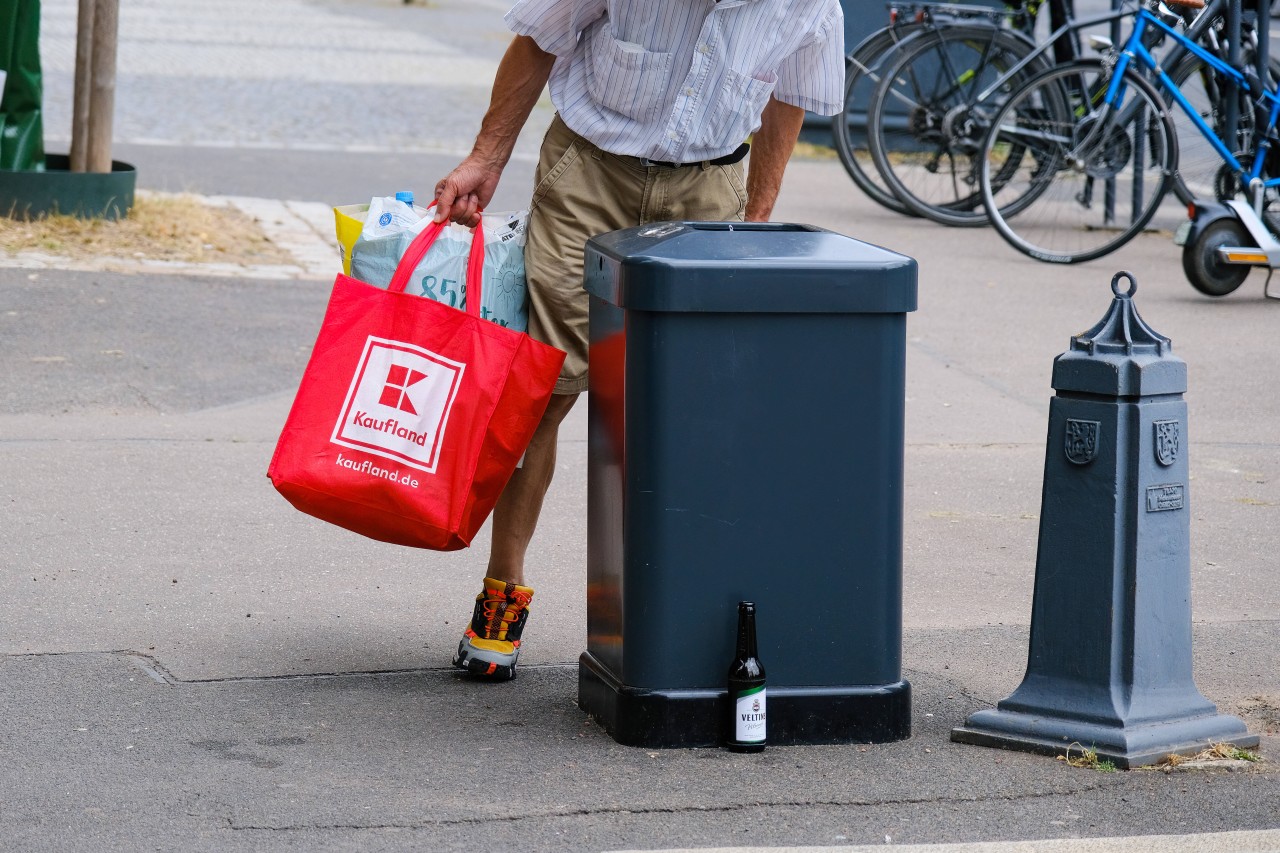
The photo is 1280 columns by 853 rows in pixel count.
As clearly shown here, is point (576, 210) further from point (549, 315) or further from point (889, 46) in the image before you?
point (889, 46)

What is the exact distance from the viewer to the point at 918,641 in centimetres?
442

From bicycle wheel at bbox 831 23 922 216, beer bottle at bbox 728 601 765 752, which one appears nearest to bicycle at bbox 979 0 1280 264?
bicycle wheel at bbox 831 23 922 216

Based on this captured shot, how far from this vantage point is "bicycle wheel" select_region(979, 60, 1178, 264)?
9.05 metres

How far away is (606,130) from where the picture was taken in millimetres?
3869

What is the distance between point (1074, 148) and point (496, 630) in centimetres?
622

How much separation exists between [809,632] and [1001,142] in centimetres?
665

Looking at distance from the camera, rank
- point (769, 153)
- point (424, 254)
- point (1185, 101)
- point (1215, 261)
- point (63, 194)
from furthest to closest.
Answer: point (1185, 101) → point (63, 194) → point (1215, 261) → point (769, 153) → point (424, 254)

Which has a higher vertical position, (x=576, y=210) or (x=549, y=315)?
(x=576, y=210)

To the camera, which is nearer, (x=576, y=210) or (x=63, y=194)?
(x=576, y=210)

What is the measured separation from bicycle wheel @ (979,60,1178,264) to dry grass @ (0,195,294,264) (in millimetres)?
3850

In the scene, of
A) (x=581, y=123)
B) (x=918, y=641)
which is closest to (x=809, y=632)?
(x=918, y=641)

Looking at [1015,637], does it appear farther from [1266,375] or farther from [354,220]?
[1266,375]

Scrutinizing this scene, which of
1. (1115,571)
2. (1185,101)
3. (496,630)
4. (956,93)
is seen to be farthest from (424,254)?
(956,93)

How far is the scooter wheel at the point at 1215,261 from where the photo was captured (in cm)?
851
